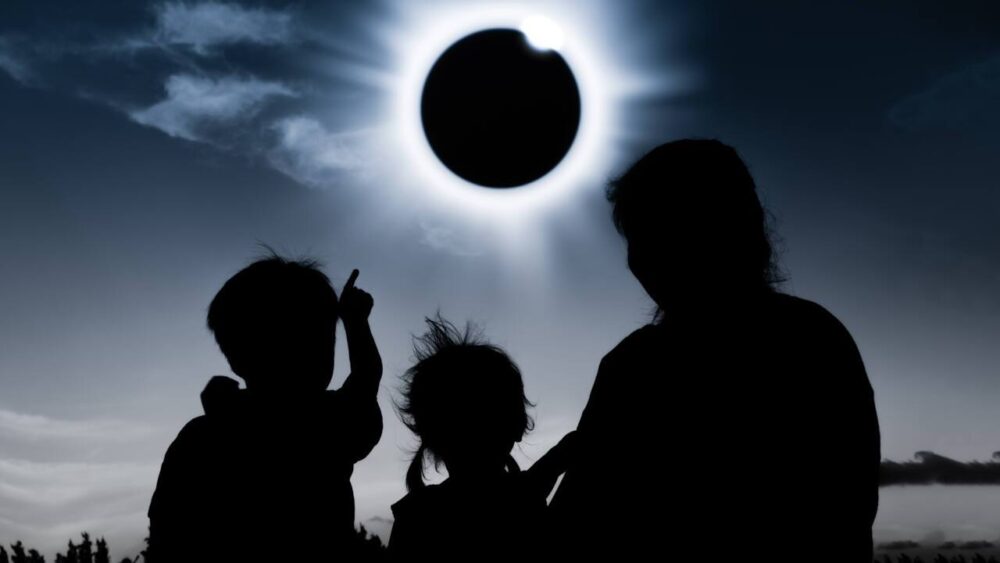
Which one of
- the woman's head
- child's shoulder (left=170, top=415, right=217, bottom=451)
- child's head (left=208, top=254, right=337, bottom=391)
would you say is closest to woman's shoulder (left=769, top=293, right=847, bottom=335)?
the woman's head

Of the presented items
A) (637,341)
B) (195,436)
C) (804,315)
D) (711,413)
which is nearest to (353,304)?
(195,436)

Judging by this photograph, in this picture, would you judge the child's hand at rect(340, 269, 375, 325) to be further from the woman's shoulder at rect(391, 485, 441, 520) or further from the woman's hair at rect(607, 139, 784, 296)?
the woman's hair at rect(607, 139, 784, 296)

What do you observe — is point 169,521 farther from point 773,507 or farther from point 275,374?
point 773,507

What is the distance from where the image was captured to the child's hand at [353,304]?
3.72m

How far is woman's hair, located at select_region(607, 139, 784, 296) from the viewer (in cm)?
219

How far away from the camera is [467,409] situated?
11.8 feet

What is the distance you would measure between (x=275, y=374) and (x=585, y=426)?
1896mm

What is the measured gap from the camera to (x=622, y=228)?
7.68 ft

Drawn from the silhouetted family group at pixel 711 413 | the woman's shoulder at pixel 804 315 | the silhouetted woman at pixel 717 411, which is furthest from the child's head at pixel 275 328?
the woman's shoulder at pixel 804 315

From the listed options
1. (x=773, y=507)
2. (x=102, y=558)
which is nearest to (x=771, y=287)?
(x=773, y=507)

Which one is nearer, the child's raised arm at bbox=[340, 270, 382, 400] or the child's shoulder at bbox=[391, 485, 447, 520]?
the child's shoulder at bbox=[391, 485, 447, 520]

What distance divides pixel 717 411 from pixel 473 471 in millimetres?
1756

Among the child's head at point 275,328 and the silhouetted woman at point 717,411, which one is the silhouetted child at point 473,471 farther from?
the silhouetted woman at point 717,411

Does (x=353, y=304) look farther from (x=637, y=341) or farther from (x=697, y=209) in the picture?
(x=697, y=209)
